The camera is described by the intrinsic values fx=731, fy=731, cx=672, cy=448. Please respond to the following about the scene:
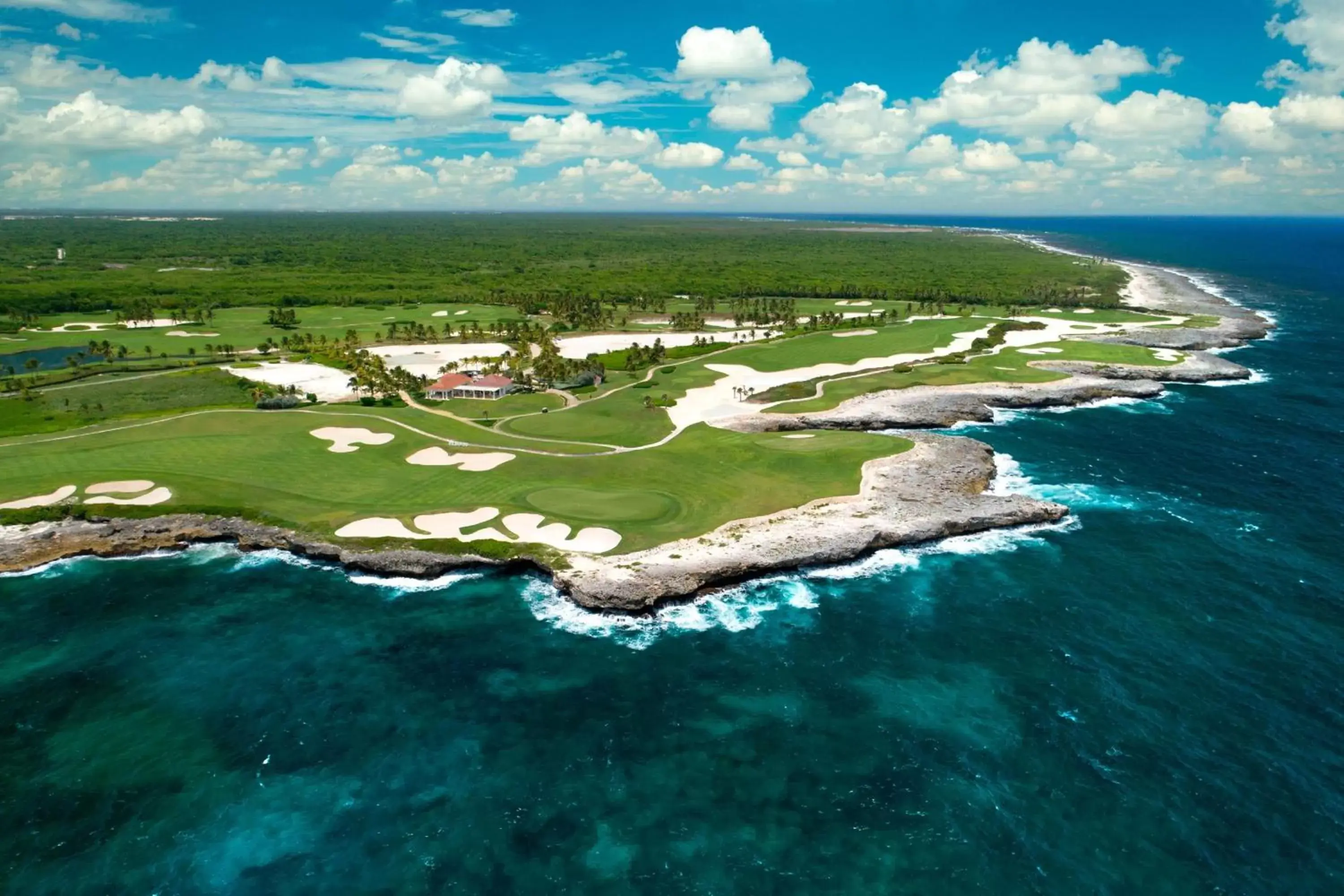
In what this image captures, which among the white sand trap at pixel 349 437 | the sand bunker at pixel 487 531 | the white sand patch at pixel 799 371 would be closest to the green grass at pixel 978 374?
the white sand patch at pixel 799 371

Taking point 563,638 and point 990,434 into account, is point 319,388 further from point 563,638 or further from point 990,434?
point 990,434

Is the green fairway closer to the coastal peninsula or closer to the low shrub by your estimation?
the coastal peninsula

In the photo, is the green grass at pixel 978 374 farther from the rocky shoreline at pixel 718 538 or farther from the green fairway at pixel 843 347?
the rocky shoreline at pixel 718 538

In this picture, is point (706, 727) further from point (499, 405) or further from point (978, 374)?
point (978, 374)

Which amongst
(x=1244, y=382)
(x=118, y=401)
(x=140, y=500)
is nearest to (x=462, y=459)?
(x=140, y=500)

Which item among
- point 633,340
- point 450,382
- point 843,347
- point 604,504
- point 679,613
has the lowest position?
point 679,613

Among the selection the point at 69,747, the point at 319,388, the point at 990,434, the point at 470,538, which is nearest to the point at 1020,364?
the point at 990,434
